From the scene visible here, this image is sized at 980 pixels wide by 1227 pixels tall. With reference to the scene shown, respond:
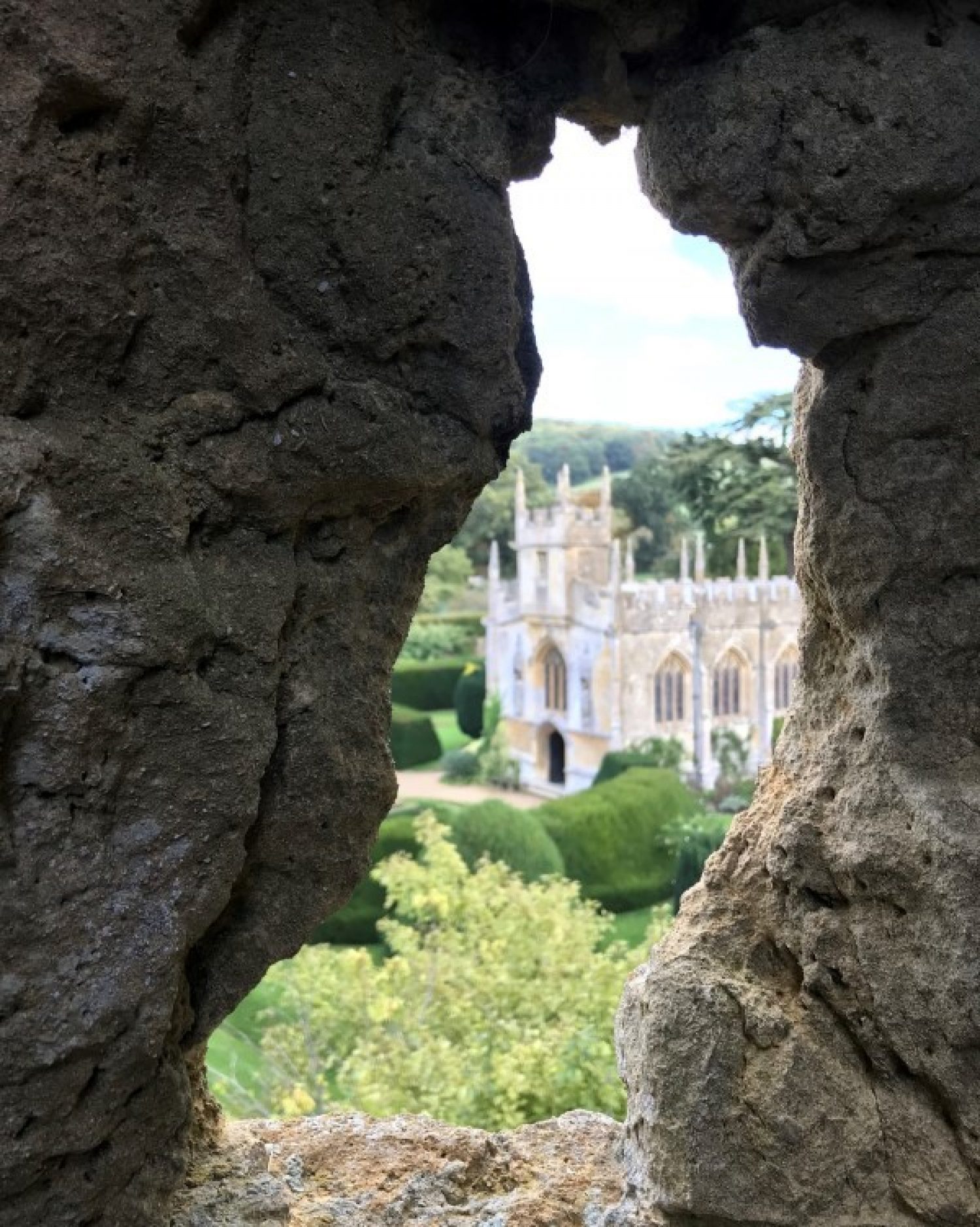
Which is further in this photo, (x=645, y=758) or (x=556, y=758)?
(x=556, y=758)

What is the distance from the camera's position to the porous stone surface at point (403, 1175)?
2.89 metres

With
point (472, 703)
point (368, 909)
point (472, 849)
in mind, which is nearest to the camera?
point (472, 849)

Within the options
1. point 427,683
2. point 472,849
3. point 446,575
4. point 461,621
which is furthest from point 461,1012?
point 461,621

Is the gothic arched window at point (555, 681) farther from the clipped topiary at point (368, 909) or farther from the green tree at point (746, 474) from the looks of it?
the clipped topiary at point (368, 909)

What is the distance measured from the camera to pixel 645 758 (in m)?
23.2

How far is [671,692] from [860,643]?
2411 centimetres

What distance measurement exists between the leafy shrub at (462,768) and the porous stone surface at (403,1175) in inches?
919

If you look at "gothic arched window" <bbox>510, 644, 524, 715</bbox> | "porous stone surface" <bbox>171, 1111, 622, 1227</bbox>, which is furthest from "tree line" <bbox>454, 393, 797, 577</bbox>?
"gothic arched window" <bbox>510, 644, 524, 715</bbox>

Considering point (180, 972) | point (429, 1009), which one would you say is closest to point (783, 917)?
point (180, 972)

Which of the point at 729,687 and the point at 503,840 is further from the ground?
the point at 729,687

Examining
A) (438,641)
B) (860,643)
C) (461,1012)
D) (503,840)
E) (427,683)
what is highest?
(860,643)

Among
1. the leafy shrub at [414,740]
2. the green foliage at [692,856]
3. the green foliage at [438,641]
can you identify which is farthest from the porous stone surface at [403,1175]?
the green foliage at [438,641]

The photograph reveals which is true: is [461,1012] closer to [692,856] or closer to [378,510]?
[378,510]

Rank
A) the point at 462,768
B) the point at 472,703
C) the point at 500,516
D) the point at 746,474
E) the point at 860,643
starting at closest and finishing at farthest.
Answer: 1. the point at 860,643
2. the point at 746,474
3. the point at 462,768
4. the point at 472,703
5. the point at 500,516
